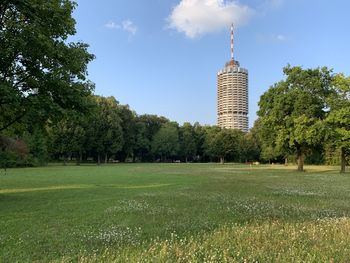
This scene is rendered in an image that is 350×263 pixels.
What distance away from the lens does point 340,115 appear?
5731cm

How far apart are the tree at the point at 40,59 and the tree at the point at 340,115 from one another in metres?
43.9

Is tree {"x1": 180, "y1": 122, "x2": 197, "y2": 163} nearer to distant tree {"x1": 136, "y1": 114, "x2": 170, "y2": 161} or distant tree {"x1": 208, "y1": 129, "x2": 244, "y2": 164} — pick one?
distant tree {"x1": 136, "y1": 114, "x2": 170, "y2": 161}

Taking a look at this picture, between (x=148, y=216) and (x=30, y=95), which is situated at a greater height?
(x=30, y=95)

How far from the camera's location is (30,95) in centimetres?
2147

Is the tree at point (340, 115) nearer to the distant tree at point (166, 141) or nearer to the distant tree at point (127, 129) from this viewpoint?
the distant tree at point (127, 129)

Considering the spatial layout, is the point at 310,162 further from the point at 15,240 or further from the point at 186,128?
the point at 15,240

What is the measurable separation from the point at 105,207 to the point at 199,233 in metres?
7.74

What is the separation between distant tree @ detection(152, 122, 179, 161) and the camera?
466 feet

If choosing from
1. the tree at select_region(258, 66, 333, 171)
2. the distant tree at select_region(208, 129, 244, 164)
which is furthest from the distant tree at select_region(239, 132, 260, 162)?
the tree at select_region(258, 66, 333, 171)

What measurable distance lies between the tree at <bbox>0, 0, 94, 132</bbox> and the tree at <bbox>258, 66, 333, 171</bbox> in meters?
41.7

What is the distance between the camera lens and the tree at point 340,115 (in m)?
57.2

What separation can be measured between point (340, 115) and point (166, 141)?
89.6 meters

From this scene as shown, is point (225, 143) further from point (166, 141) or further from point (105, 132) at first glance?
point (105, 132)

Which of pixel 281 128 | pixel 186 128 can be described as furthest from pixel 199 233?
pixel 186 128
